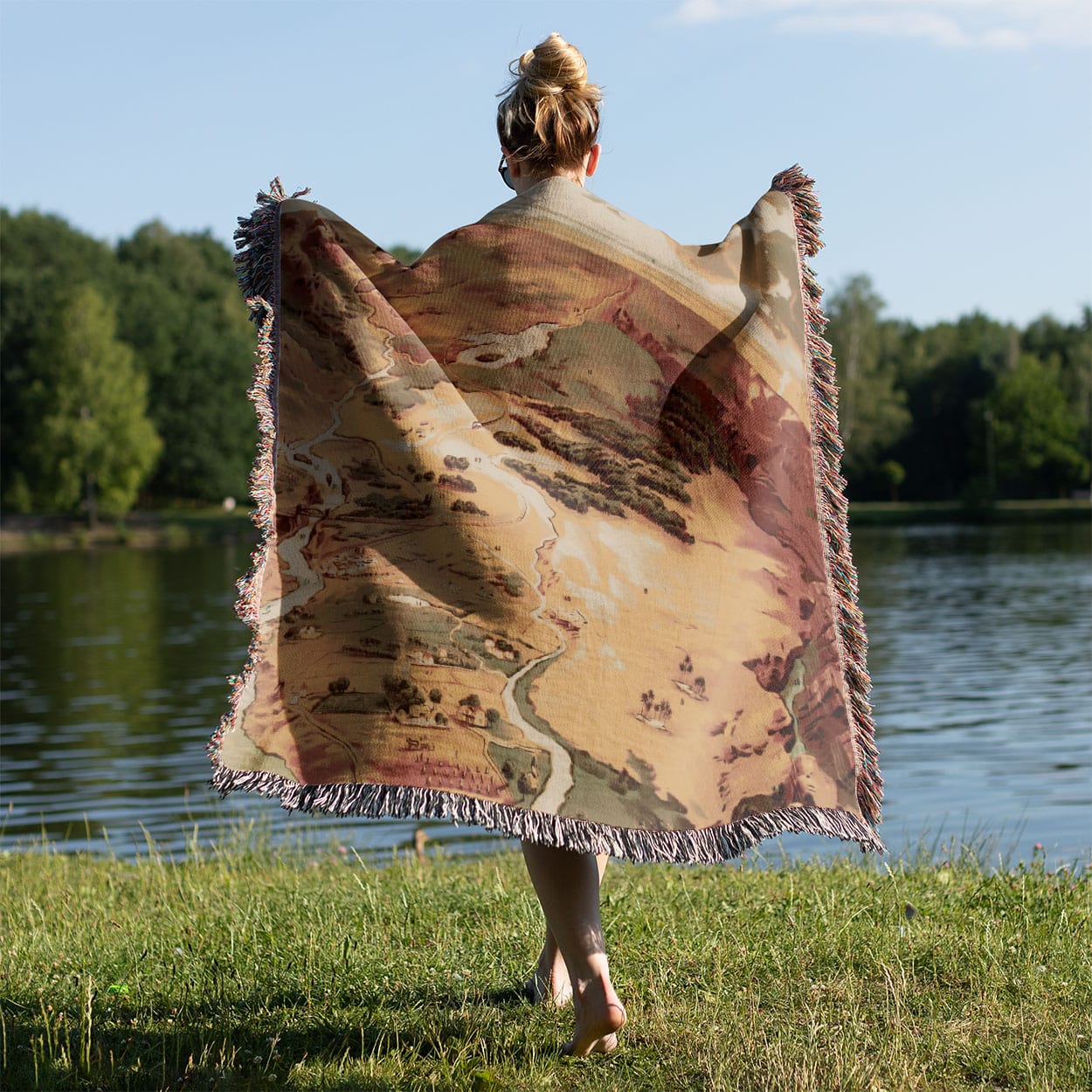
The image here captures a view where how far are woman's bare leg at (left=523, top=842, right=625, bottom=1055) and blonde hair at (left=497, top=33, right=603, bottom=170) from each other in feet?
5.10

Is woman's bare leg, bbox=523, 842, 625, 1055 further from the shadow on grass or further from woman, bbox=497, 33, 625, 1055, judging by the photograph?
the shadow on grass

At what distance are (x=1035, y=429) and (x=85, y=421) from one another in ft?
142

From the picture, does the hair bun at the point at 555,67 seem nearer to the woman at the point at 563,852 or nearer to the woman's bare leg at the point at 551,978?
the woman at the point at 563,852

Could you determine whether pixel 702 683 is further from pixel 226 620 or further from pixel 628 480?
pixel 226 620

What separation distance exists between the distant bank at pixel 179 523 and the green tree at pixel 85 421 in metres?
0.89

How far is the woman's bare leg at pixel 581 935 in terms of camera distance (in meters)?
2.78

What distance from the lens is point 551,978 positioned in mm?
3154

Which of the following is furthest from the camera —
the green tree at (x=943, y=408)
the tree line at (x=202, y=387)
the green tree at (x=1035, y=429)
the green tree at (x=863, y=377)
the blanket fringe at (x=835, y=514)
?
the green tree at (x=943, y=408)

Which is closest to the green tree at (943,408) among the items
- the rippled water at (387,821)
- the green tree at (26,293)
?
the green tree at (26,293)

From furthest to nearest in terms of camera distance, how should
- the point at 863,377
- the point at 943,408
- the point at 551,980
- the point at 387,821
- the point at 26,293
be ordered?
1. the point at 943,408
2. the point at 863,377
3. the point at 26,293
4. the point at 387,821
5. the point at 551,980

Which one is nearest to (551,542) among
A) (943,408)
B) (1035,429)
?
(1035,429)

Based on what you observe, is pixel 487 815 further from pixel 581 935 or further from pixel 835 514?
pixel 835 514

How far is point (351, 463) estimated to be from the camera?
2998 millimetres

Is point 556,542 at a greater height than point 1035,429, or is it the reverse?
point 1035,429
